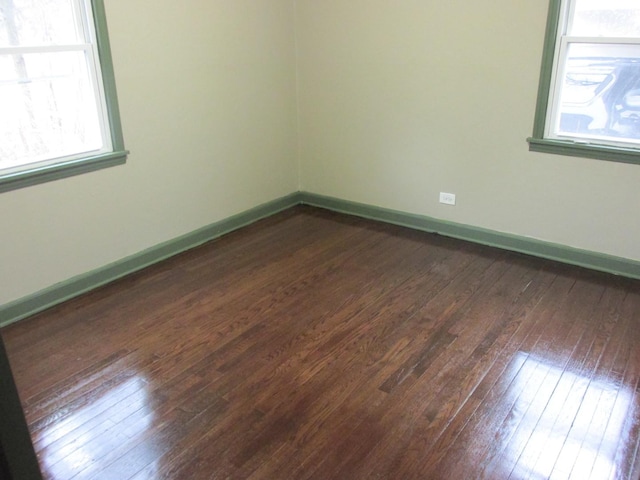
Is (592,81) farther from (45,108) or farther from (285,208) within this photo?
(45,108)

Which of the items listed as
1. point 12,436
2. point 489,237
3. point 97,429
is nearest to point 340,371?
point 97,429

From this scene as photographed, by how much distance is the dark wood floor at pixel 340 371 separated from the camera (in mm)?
2172

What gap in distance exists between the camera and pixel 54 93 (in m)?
3.21

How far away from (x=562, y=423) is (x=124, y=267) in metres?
2.77

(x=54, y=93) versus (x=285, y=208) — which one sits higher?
(x=54, y=93)

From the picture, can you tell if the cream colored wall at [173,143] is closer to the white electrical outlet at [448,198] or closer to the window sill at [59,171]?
the window sill at [59,171]

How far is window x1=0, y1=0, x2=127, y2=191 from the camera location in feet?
9.82

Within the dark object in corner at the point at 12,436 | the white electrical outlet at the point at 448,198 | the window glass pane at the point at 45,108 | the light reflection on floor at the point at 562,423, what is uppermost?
the window glass pane at the point at 45,108

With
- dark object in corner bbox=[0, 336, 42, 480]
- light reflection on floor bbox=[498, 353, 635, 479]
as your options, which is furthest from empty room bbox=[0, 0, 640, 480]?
dark object in corner bbox=[0, 336, 42, 480]

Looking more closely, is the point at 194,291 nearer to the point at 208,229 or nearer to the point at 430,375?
the point at 208,229

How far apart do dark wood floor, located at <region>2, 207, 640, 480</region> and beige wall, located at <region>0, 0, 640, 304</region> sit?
0.35 meters

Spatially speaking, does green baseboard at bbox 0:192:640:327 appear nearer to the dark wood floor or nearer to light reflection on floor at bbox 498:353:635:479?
the dark wood floor

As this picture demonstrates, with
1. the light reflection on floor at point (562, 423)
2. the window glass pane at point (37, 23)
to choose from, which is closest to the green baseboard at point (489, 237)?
the light reflection on floor at point (562, 423)

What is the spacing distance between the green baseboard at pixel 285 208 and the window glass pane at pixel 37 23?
4.57 feet
